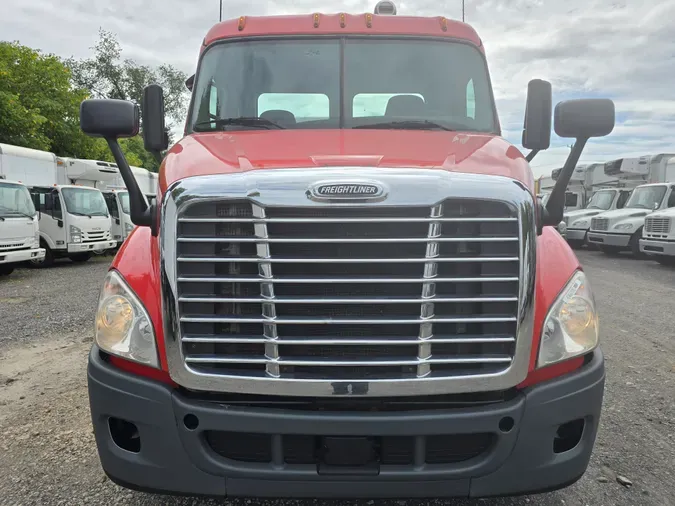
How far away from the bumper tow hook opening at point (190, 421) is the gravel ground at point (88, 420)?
0.91 metres

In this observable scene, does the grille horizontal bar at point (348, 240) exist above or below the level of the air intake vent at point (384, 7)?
below

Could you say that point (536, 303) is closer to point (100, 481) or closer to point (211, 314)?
point (211, 314)

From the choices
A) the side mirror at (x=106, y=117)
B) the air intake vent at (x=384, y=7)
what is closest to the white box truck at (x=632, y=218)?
the air intake vent at (x=384, y=7)

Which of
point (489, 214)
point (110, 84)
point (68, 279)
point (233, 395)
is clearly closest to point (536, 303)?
point (489, 214)

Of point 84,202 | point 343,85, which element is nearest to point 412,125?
point 343,85

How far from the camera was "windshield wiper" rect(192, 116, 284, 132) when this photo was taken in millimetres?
3213

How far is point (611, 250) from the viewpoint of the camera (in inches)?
712

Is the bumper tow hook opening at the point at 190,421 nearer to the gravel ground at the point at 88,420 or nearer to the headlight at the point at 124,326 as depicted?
the headlight at the point at 124,326

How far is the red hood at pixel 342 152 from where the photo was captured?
7.54ft

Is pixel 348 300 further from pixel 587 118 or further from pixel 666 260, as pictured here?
pixel 666 260

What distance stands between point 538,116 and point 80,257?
1502cm

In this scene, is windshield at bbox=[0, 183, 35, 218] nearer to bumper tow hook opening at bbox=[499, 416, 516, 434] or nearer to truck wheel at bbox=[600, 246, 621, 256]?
bumper tow hook opening at bbox=[499, 416, 516, 434]

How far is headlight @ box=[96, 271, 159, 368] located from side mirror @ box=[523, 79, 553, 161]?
2.50 metres

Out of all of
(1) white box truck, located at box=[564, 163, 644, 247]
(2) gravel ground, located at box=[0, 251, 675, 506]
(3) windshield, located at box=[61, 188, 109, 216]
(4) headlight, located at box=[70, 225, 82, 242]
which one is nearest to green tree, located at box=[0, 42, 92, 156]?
(3) windshield, located at box=[61, 188, 109, 216]
